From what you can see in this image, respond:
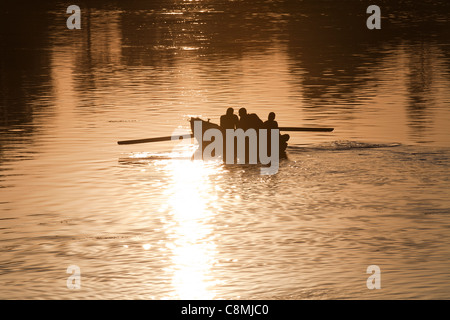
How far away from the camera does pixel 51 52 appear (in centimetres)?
7025

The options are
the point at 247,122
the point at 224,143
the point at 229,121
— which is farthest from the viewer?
the point at 229,121

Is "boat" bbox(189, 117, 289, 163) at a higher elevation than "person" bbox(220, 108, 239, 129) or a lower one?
lower

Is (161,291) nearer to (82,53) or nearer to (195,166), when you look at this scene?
(195,166)

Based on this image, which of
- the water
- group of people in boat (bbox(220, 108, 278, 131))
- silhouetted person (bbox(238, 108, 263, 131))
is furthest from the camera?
silhouetted person (bbox(238, 108, 263, 131))

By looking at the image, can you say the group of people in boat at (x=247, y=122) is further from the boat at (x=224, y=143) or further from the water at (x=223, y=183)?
the water at (x=223, y=183)

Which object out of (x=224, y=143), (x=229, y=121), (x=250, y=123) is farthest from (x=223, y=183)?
(x=229, y=121)

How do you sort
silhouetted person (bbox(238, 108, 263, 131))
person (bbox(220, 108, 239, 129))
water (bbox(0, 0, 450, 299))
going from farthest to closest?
person (bbox(220, 108, 239, 129)), silhouetted person (bbox(238, 108, 263, 131)), water (bbox(0, 0, 450, 299))

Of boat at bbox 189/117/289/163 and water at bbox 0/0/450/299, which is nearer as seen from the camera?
water at bbox 0/0/450/299

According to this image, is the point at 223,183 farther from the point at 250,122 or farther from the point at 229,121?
the point at 229,121

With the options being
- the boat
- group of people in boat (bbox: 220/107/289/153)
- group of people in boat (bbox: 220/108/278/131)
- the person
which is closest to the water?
the boat

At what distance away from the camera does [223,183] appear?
2956 centimetres

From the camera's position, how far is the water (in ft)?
68.3

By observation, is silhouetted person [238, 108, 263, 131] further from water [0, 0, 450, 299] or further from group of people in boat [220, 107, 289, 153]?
water [0, 0, 450, 299]

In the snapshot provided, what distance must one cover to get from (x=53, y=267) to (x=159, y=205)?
5.86 metres
